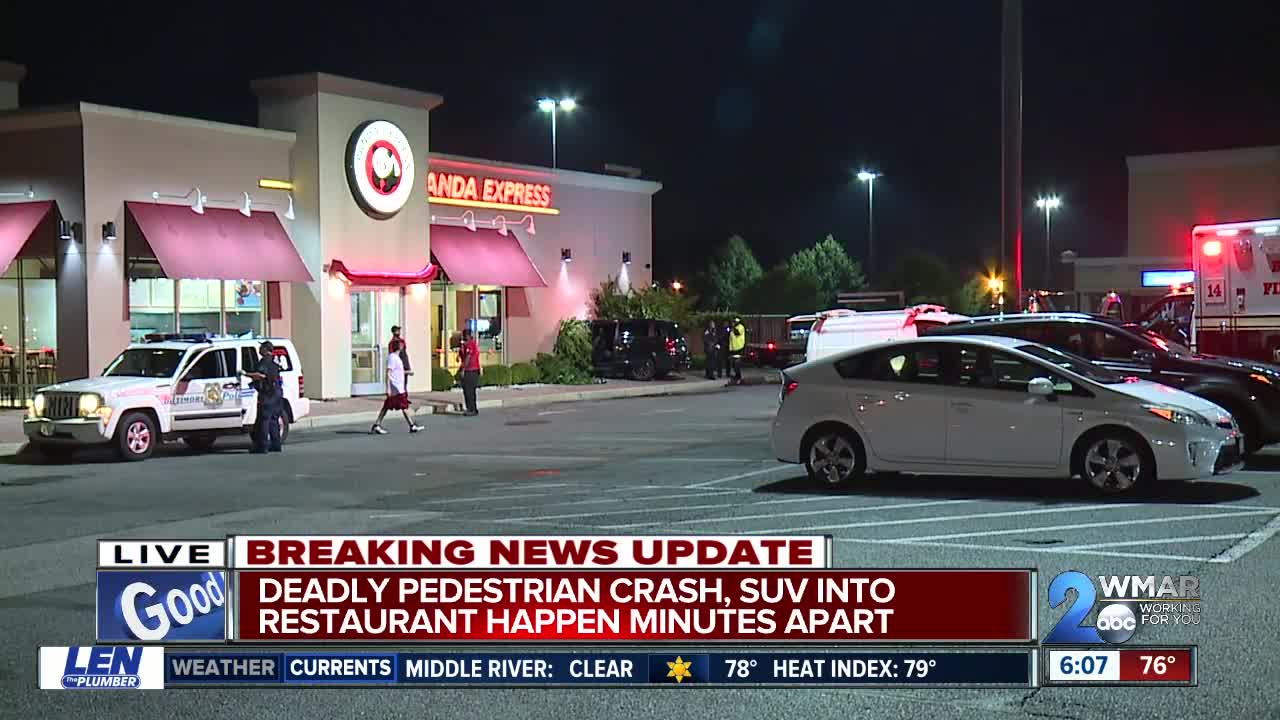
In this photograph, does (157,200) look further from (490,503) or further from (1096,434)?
(1096,434)

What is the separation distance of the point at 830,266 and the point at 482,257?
46.0 m

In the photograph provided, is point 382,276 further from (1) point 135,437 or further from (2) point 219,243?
(1) point 135,437

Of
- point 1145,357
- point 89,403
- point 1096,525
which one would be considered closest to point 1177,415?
point 1096,525

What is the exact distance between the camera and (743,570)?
273 inches

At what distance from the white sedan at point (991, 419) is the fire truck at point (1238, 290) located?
6713mm

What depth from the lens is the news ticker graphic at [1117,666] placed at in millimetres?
6996

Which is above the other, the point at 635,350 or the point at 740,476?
the point at 635,350

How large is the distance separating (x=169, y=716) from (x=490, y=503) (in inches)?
285

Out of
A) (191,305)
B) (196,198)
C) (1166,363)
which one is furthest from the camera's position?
(191,305)

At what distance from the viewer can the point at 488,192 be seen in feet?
127

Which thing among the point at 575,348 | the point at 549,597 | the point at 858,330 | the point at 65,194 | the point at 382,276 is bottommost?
the point at 549,597

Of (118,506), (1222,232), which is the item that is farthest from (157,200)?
(1222,232)

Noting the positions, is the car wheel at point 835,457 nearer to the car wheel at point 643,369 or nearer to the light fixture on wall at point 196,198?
the light fixture on wall at point 196,198

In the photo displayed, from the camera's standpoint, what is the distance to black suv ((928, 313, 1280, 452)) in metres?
16.1
